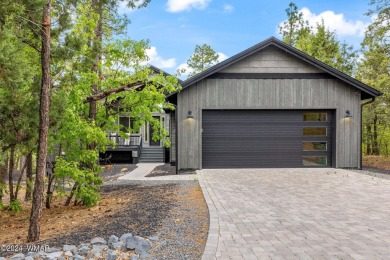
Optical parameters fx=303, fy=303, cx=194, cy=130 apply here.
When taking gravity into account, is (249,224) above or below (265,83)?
below

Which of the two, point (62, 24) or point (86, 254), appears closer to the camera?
point (86, 254)

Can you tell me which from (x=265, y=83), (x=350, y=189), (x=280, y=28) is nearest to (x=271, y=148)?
(x=265, y=83)

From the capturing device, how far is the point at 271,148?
13.1 meters

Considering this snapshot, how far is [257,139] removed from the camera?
13062 millimetres

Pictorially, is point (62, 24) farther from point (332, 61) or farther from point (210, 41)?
point (210, 41)

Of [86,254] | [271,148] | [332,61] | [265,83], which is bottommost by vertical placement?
[86,254]

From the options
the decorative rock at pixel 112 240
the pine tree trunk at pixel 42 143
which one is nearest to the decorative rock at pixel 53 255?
the decorative rock at pixel 112 240

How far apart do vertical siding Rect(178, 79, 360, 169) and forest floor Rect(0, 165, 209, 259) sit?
4072mm

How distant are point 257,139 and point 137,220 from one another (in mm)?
8546

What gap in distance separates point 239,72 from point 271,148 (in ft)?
11.6

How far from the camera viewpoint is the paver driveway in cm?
398

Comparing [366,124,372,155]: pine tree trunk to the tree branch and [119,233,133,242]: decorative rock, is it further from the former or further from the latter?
[119,233,133,242]: decorative rock

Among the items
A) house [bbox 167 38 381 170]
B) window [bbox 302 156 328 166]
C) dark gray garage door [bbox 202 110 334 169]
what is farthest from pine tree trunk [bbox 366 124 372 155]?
dark gray garage door [bbox 202 110 334 169]

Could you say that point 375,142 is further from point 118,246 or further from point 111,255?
point 111,255
